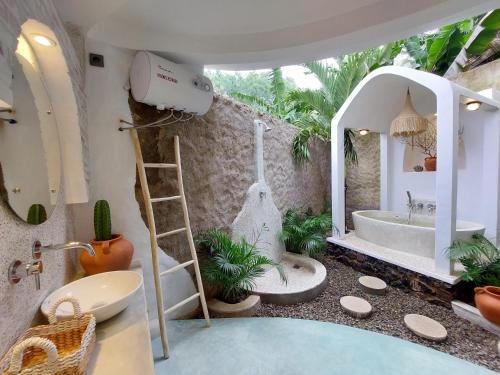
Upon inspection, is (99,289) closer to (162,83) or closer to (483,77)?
(162,83)

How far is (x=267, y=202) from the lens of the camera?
3.34m

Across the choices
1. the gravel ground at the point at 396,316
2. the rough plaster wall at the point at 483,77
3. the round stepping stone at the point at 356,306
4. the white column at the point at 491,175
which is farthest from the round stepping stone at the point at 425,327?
the rough plaster wall at the point at 483,77

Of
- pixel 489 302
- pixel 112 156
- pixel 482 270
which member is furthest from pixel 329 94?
pixel 112 156

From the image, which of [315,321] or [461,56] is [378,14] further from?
[461,56]

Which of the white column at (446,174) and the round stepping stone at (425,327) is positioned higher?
the white column at (446,174)

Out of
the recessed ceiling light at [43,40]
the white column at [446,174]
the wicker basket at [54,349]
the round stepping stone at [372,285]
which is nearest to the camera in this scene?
the wicker basket at [54,349]

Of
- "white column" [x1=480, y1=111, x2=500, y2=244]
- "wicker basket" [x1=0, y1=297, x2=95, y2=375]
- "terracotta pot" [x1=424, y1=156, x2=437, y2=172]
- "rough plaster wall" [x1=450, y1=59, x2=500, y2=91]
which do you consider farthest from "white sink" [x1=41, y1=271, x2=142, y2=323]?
"rough plaster wall" [x1=450, y1=59, x2=500, y2=91]

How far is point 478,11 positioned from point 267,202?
260cm

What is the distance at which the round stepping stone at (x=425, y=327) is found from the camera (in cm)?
188

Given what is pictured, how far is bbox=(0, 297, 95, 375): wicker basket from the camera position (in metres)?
0.52

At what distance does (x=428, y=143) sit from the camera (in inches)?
158

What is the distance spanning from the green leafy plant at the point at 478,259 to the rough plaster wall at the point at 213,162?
7.09ft

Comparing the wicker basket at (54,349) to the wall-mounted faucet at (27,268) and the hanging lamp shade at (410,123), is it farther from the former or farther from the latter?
the hanging lamp shade at (410,123)

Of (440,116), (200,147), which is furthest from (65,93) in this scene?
(440,116)
